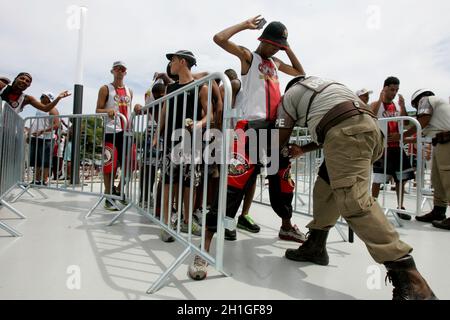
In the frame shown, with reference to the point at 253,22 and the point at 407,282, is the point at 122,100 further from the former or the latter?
the point at 407,282

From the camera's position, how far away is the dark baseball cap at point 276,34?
2.21m

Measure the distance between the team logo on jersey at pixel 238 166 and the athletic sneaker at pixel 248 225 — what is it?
120 centimetres

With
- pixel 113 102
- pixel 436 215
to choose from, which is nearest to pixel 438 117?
pixel 436 215

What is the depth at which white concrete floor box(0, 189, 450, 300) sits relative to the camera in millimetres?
1582

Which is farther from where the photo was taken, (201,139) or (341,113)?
(201,139)

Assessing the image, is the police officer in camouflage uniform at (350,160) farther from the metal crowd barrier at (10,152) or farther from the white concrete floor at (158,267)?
the metal crowd barrier at (10,152)

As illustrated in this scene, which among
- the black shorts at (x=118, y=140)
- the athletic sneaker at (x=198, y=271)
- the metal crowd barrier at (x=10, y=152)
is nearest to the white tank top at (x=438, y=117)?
the athletic sneaker at (x=198, y=271)

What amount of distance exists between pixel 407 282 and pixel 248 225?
1.80 m

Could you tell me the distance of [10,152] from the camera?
3697 mm
